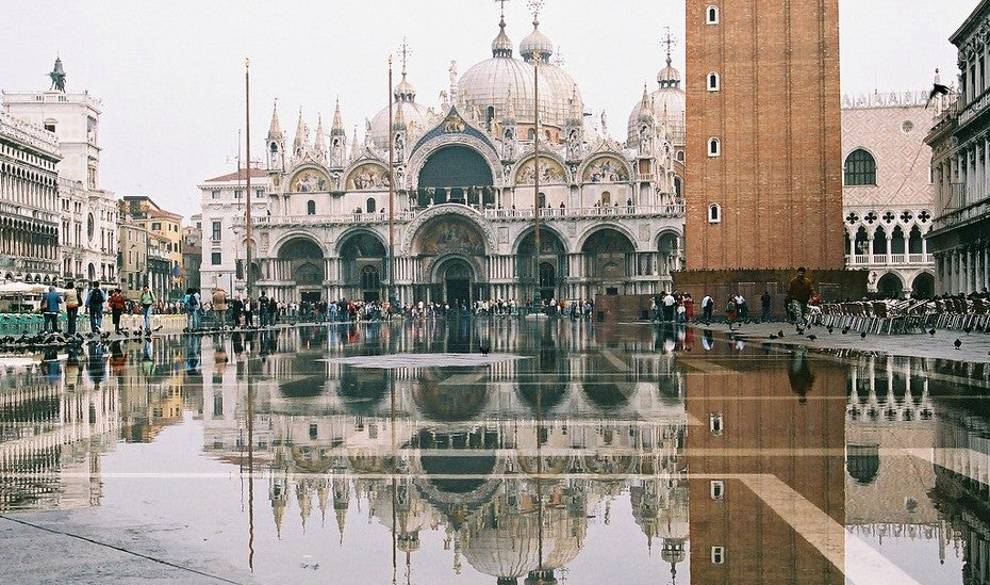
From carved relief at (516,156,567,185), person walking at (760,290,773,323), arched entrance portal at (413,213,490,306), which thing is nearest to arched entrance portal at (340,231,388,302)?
arched entrance portal at (413,213,490,306)

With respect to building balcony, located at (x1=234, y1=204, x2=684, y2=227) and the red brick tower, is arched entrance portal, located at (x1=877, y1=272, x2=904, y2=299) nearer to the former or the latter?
building balcony, located at (x1=234, y1=204, x2=684, y2=227)

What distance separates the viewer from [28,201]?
72.1m

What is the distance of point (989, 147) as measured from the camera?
42281 mm

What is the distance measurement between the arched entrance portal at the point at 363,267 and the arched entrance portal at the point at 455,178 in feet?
16.2

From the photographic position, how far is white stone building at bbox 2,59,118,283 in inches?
3346

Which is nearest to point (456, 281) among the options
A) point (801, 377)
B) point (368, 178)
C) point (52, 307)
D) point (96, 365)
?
point (368, 178)

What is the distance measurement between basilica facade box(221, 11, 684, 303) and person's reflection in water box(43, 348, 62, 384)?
55.6 meters

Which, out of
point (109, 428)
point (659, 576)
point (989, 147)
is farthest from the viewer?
point (989, 147)

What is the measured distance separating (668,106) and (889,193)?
32700 millimetres

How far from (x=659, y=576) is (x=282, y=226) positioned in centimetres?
8524

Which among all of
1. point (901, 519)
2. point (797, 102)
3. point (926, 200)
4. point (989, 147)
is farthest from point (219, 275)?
point (901, 519)

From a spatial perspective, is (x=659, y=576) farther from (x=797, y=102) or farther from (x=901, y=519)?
(x=797, y=102)

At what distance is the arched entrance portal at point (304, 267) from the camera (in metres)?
89.5

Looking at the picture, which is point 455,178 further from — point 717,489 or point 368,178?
point 717,489
